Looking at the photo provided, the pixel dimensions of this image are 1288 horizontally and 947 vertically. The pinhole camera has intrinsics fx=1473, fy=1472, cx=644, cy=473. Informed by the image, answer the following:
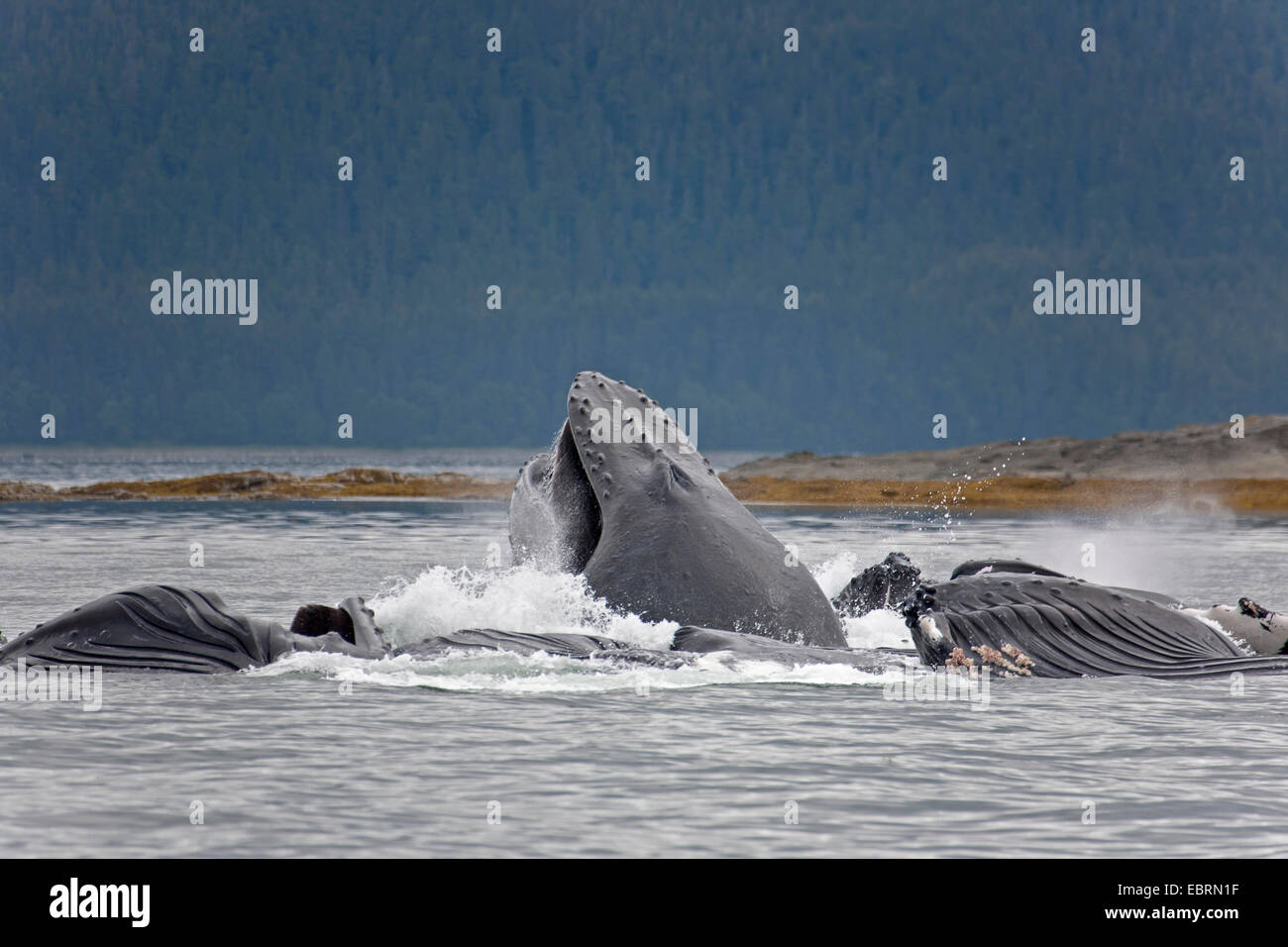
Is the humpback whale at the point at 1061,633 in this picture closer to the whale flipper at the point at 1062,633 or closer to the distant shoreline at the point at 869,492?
the whale flipper at the point at 1062,633

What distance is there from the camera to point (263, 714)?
8.95m

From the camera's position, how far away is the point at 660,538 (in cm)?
1129

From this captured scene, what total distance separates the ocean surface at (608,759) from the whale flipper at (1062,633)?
348 millimetres

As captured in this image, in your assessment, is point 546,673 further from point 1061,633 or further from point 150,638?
point 1061,633

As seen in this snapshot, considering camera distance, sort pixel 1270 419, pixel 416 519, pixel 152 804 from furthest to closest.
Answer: pixel 1270 419
pixel 416 519
pixel 152 804

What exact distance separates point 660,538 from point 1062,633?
3151 mm

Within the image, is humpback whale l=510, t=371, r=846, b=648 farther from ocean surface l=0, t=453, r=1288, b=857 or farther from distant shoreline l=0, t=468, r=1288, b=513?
distant shoreline l=0, t=468, r=1288, b=513

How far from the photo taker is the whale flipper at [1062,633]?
10844 mm

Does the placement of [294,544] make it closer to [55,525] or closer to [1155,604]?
[55,525]

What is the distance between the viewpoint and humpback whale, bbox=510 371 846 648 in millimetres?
11086

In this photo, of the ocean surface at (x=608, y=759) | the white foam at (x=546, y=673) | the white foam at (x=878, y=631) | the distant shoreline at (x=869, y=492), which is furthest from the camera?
the distant shoreline at (x=869, y=492)

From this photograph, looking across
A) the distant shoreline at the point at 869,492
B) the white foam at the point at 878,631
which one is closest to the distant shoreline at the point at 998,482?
the distant shoreline at the point at 869,492
